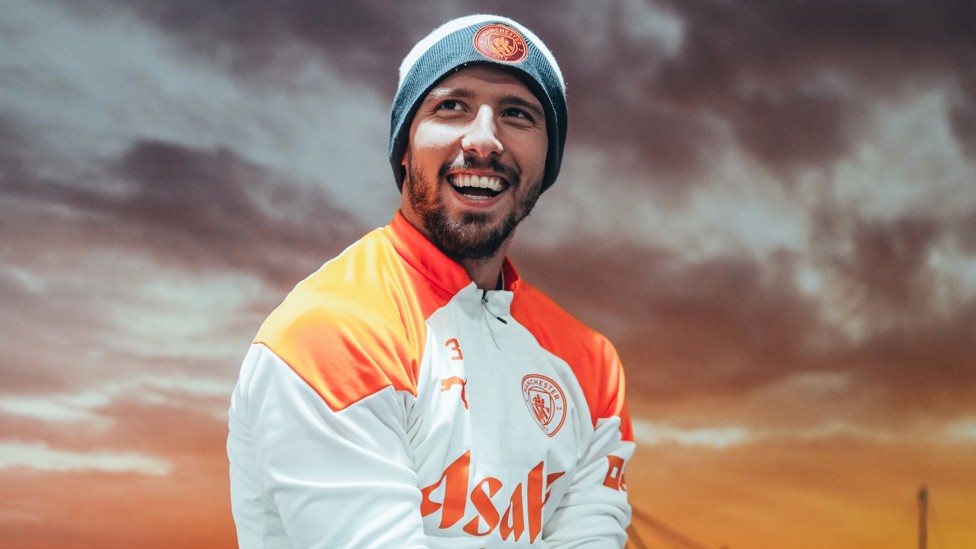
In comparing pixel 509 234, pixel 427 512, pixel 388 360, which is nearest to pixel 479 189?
pixel 509 234

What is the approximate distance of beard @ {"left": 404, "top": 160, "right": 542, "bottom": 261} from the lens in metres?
1.87

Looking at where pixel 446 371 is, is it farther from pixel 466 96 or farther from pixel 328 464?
pixel 466 96

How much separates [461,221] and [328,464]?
0.60 meters

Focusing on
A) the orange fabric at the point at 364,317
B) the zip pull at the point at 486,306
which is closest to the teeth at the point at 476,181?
the orange fabric at the point at 364,317

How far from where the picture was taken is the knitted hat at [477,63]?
6.07 ft

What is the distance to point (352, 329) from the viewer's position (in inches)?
62.5

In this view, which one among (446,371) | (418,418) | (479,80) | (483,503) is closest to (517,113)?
(479,80)

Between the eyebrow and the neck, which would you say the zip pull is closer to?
the neck

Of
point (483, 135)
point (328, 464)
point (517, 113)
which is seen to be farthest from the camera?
point (517, 113)

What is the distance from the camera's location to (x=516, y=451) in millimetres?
1793

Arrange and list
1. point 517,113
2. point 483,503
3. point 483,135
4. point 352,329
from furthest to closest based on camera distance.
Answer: point 517,113
point 483,135
point 483,503
point 352,329

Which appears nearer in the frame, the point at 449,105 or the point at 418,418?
the point at 418,418

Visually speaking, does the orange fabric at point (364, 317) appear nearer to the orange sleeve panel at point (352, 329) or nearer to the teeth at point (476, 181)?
the orange sleeve panel at point (352, 329)

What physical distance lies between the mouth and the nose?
57 mm
